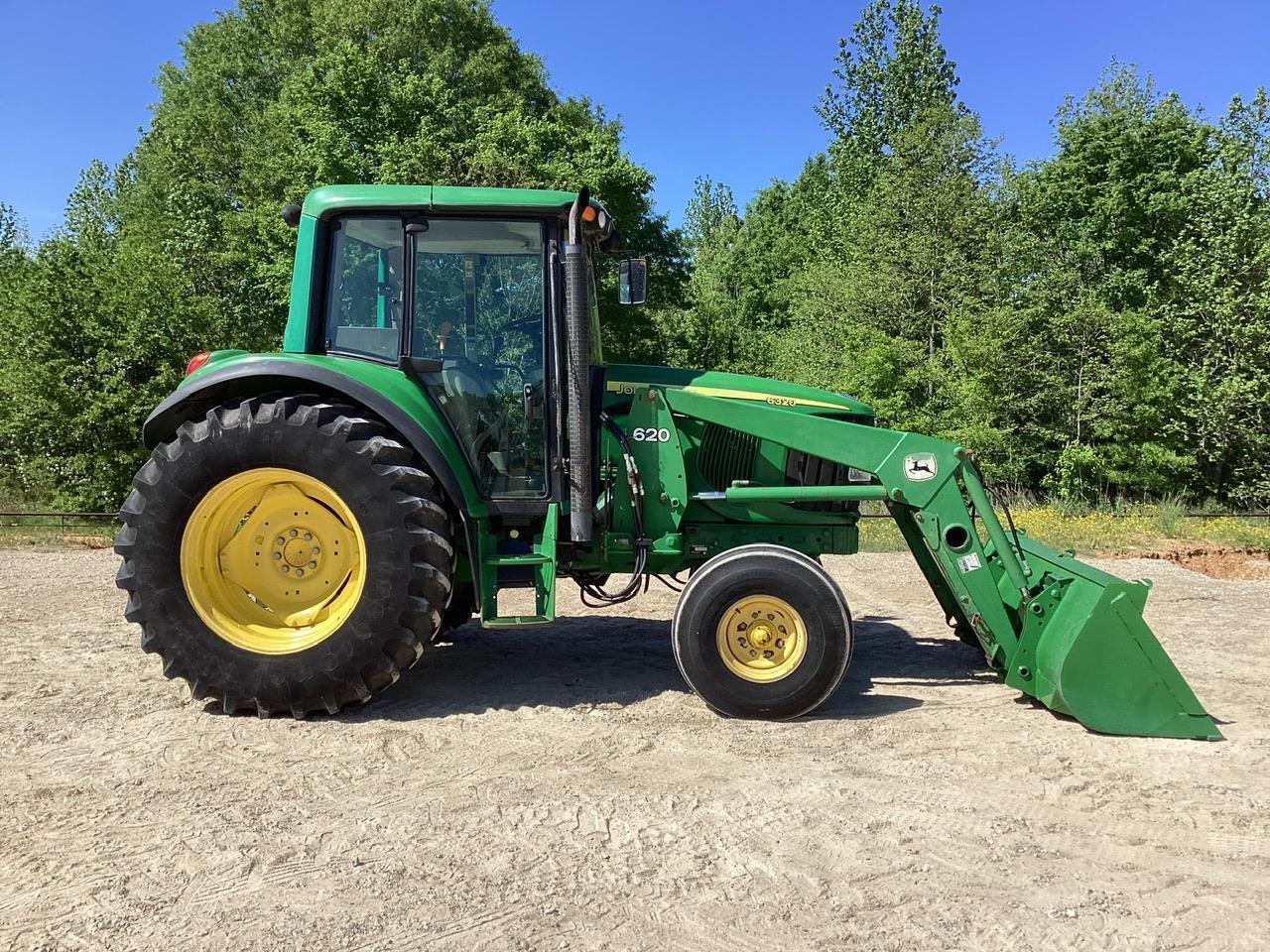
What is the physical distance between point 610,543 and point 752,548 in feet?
2.70

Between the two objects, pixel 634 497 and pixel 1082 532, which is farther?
pixel 1082 532

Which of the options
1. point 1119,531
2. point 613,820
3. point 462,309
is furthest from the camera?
point 1119,531

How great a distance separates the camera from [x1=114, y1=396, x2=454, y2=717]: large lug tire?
4.20 m

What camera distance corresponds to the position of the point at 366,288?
4574 mm

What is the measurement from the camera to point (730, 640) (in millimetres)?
4426

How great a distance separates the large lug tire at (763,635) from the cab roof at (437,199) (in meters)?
2.07

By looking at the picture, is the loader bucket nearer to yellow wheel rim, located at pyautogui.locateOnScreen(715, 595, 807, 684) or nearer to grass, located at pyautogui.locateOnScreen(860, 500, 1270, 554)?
yellow wheel rim, located at pyautogui.locateOnScreen(715, 595, 807, 684)

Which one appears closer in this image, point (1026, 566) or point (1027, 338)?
point (1026, 566)

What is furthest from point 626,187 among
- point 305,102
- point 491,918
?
point 491,918

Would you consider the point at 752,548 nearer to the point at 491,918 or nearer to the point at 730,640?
the point at 730,640

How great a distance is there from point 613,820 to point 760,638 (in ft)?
4.83

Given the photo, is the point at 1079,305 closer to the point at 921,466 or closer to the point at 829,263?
the point at 829,263

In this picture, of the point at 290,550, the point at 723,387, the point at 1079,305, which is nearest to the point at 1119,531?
the point at 1079,305

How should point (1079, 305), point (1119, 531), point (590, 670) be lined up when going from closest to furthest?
point (590, 670) → point (1119, 531) → point (1079, 305)
